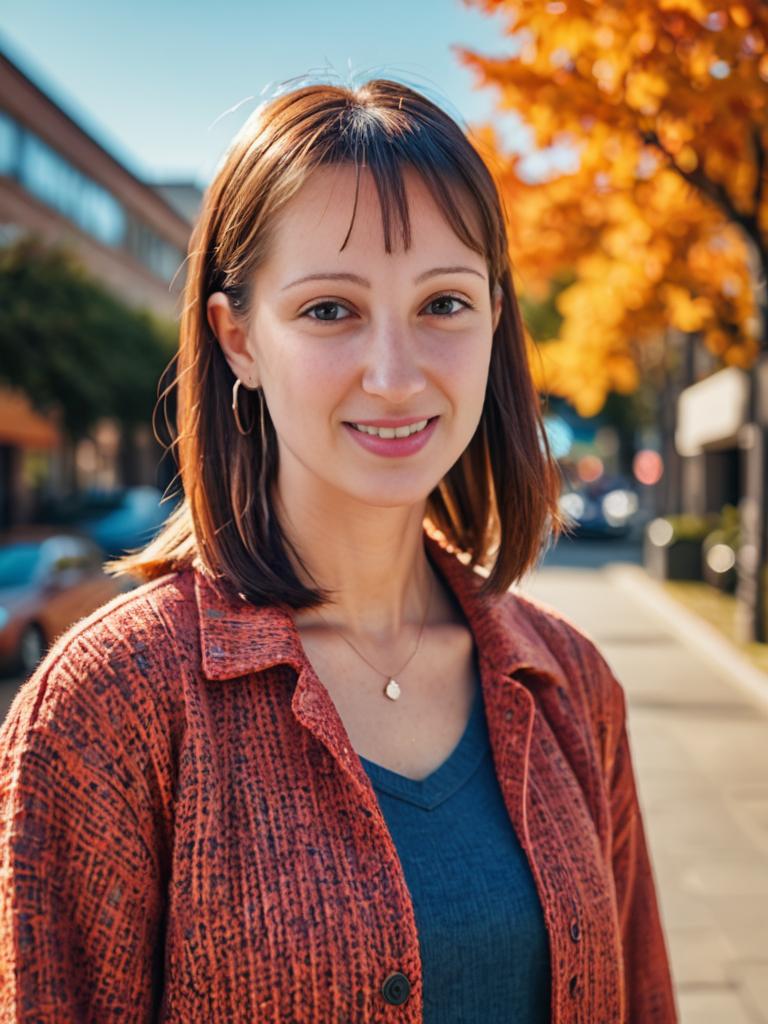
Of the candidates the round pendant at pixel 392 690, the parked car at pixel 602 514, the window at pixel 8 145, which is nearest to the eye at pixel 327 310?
the round pendant at pixel 392 690

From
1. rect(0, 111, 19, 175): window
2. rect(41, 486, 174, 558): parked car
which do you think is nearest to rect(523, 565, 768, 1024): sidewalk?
rect(41, 486, 174, 558): parked car

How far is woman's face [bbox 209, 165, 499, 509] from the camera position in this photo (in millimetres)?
1670

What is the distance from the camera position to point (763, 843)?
568cm

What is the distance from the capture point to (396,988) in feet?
4.94

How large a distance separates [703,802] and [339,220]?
5.51 meters

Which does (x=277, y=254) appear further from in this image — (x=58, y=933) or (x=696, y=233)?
(x=696, y=233)

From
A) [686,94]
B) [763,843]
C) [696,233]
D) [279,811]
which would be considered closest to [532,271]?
[696,233]

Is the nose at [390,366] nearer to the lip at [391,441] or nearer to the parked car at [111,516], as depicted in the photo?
the lip at [391,441]

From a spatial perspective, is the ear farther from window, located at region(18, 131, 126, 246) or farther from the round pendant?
window, located at region(18, 131, 126, 246)

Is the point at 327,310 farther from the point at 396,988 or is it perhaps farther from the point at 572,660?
the point at 396,988

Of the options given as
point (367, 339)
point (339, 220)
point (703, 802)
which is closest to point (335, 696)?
point (367, 339)

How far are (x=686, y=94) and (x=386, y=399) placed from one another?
22.9ft

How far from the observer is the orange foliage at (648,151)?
24.6 feet

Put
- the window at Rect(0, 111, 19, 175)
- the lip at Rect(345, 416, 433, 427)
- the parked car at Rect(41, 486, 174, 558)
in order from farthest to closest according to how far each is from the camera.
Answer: the window at Rect(0, 111, 19, 175)
the parked car at Rect(41, 486, 174, 558)
the lip at Rect(345, 416, 433, 427)
